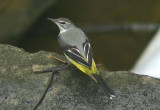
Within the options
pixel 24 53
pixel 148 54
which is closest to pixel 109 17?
pixel 148 54

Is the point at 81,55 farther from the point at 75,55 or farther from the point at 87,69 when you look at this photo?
the point at 87,69

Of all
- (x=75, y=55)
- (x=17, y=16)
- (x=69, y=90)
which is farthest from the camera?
(x=17, y=16)

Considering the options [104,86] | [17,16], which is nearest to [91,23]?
[17,16]

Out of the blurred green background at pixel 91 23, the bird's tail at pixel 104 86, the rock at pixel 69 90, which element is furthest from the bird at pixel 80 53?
the blurred green background at pixel 91 23

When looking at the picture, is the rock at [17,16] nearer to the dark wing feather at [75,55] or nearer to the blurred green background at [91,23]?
the blurred green background at [91,23]

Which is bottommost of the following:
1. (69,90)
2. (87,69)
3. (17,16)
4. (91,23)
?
(91,23)

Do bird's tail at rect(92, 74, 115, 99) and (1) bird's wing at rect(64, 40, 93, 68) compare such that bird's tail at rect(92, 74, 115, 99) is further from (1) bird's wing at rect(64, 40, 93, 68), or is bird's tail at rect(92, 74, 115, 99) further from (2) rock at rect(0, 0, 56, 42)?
(2) rock at rect(0, 0, 56, 42)

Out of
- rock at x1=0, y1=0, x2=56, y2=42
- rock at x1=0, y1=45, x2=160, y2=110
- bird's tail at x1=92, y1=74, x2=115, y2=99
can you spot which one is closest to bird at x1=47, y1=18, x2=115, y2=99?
bird's tail at x1=92, y1=74, x2=115, y2=99

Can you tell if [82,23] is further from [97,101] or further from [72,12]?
[97,101]
